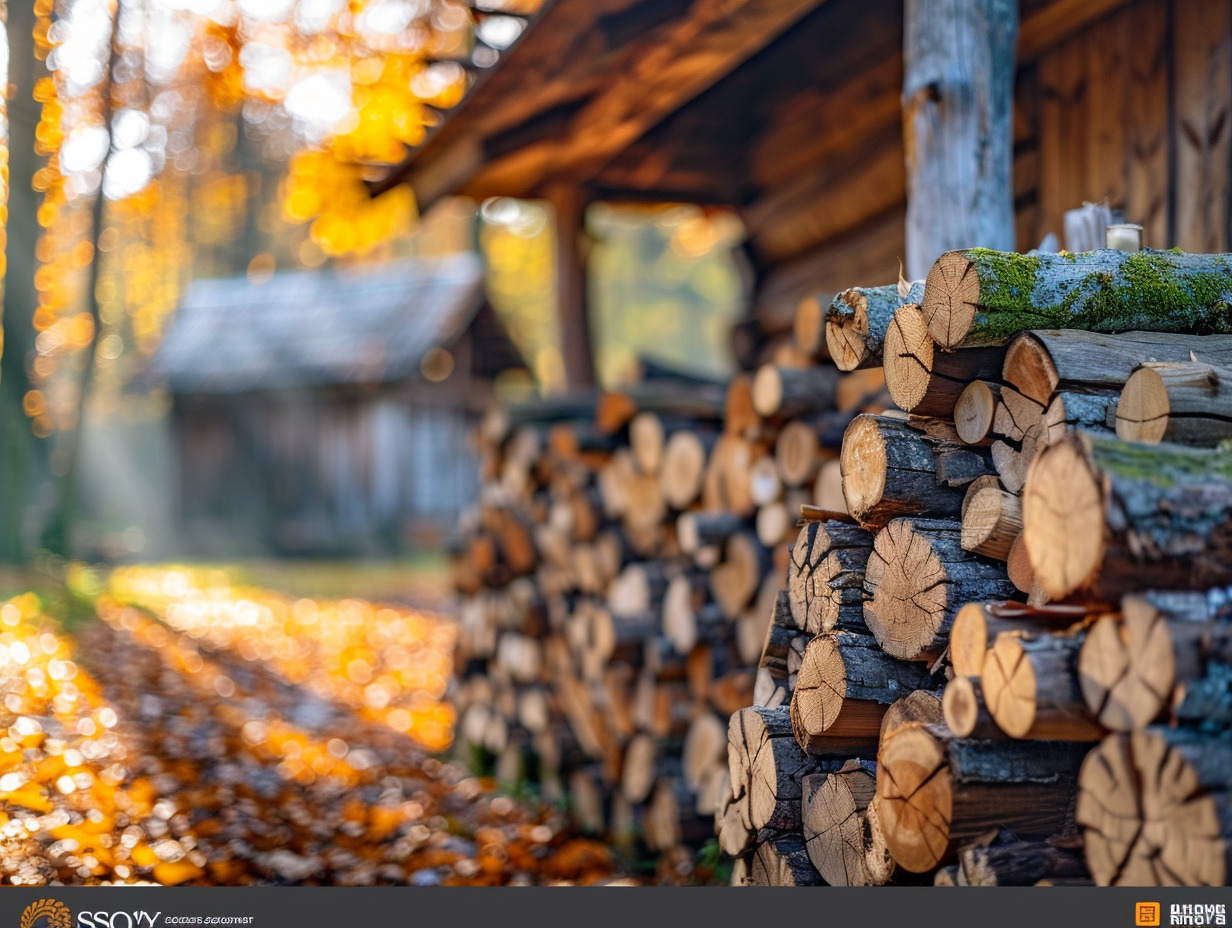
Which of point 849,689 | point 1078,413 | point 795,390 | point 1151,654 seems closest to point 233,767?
point 795,390

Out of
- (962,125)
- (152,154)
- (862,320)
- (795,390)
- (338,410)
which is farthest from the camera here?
(338,410)

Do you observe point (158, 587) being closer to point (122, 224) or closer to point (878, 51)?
point (878, 51)

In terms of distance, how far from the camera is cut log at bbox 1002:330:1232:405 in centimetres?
229

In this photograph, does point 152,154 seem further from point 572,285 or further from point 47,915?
point 47,915

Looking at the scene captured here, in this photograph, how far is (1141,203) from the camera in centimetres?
445

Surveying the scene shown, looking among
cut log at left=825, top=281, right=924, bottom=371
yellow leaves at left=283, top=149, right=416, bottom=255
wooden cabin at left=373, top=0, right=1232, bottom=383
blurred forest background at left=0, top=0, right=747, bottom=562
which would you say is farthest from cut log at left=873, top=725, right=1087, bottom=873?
yellow leaves at left=283, top=149, right=416, bottom=255

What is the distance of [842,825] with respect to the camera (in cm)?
254

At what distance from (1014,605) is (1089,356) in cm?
65

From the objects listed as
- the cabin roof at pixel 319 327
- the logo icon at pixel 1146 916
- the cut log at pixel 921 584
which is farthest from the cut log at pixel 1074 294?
the cabin roof at pixel 319 327

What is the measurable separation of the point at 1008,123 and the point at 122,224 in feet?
66.2

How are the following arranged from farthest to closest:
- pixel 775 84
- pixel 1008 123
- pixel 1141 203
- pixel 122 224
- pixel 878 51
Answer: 1. pixel 122 224
2. pixel 775 84
3. pixel 878 51
4. pixel 1141 203
5. pixel 1008 123

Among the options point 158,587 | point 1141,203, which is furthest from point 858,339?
point 158,587

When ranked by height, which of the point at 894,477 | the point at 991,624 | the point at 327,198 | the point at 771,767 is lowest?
the point at 771,767

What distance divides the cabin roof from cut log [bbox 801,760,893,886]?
40.5 ft
